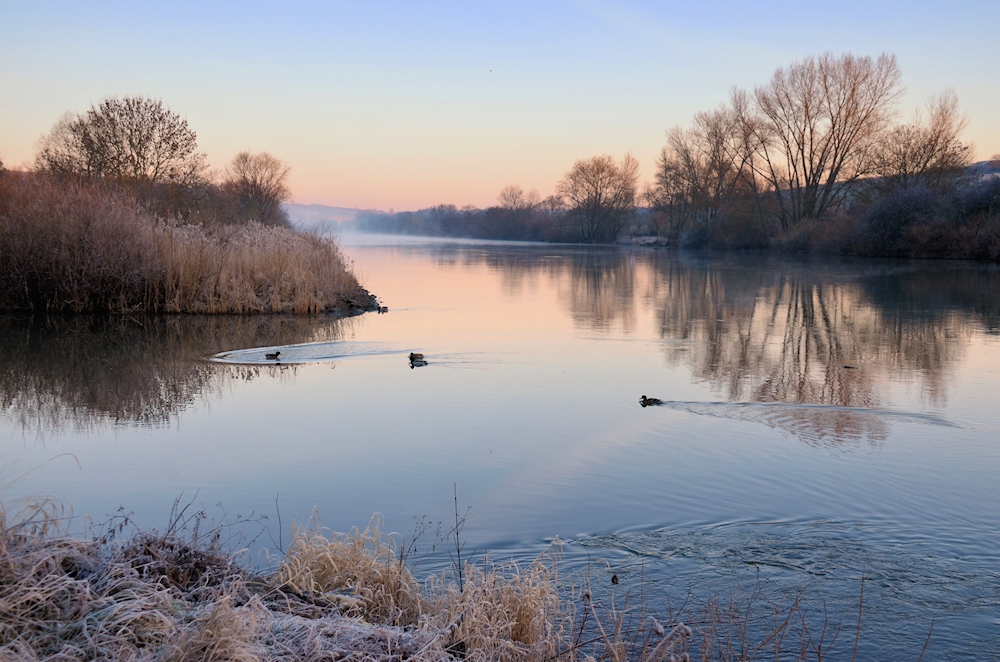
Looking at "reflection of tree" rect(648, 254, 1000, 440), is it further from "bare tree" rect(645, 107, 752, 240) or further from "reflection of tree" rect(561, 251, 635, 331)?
"bare tree" rect(645, 107, 752, 240)

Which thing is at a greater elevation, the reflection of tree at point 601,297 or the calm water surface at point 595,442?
the reflection of tree at point 601,297

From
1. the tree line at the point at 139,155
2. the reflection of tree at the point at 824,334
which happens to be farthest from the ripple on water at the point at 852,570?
the tree line at the point at 139,155

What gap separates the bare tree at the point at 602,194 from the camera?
261ft

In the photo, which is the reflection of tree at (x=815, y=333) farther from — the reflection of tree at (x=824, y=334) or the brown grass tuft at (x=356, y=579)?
the brown grass tuft at (x=356, y=579)

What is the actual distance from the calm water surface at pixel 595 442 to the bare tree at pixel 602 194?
66.5m

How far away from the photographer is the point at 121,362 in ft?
34.8

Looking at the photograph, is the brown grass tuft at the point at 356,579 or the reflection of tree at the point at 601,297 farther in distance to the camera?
the reflection of tree at the point at 601,297

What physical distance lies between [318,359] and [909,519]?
325 inches

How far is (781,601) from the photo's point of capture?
12.9 feet

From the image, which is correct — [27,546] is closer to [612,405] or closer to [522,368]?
[612,405]

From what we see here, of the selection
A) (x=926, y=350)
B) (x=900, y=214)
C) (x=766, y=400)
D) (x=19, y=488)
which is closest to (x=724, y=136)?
(x=900, y=214)

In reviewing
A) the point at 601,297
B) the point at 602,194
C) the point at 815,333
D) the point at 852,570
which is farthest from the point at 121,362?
the point at 602,194

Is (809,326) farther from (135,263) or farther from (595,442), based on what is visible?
(135,263)

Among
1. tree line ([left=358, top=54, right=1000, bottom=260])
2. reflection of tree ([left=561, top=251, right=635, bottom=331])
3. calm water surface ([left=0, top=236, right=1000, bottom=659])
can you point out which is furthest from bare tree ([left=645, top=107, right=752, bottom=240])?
calm water surface ([left=0, top=236, right=1000, bottom=659])
